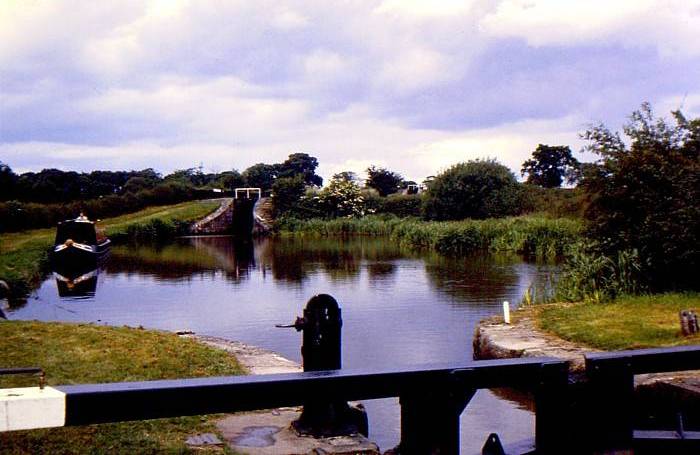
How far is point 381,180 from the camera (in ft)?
247

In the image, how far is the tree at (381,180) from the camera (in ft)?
246

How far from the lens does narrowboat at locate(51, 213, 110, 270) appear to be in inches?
1043

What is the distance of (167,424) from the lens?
5.55 meters

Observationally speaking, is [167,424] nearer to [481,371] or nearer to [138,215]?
[481,371]

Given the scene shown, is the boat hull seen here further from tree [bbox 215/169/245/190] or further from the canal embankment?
tree [bbox 215/169/245/190]

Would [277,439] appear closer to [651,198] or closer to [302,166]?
[651,198]

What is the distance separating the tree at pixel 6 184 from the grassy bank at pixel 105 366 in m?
37.1

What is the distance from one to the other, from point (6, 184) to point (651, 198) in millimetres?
40643

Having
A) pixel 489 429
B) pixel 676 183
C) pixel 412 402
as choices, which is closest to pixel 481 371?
pixel 412 402

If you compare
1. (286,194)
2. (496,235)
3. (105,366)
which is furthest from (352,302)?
(286,194)

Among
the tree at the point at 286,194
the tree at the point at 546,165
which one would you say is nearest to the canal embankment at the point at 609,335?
the tree at the point at 286,194

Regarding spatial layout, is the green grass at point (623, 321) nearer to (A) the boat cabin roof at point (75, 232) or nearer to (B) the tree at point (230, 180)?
(A) the boat cabin roof at point (75, 232)

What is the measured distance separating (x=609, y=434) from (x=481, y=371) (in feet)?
2.05

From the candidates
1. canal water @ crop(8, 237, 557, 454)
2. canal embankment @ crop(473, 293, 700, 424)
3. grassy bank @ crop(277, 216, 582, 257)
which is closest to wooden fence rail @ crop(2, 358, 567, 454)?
canal water @ crop(8, 237, 557, 454)
